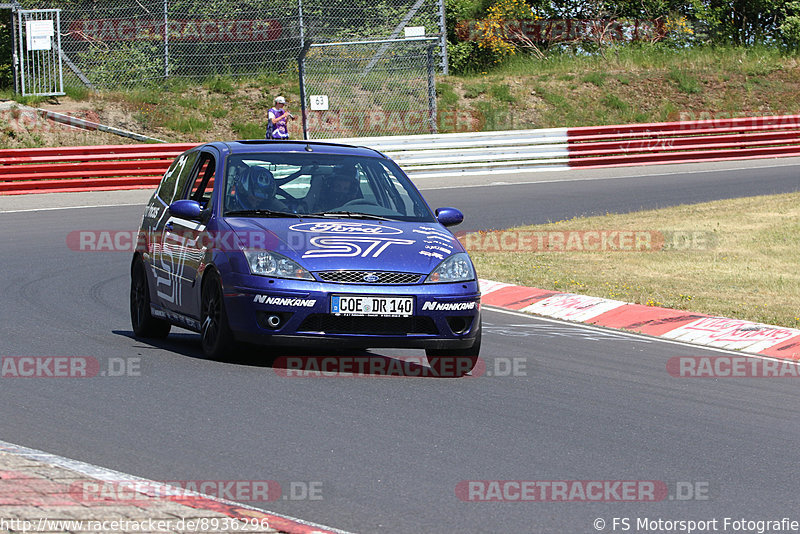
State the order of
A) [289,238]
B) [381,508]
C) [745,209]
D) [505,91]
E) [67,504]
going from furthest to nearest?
[505,91], [745,209], [289,238], [381,508], [67,504]

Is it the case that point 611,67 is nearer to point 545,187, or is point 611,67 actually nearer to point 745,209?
point 545,187

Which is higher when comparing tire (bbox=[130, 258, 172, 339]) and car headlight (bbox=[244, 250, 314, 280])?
car headlight (bbox=[244, 250, 314, 280])

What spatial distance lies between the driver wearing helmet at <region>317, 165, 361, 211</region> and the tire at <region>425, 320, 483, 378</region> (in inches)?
48.8

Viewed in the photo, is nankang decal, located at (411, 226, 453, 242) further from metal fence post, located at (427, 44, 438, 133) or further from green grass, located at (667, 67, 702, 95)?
green grass, located at (667, 67, 702, 95)

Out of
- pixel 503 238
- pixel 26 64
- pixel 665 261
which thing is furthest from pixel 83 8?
pixel 665 261

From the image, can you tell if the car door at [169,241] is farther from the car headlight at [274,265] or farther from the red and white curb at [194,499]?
the red and white curb at [194,499]

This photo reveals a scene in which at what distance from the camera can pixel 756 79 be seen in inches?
1585

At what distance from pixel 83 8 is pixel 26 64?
210 centimetres

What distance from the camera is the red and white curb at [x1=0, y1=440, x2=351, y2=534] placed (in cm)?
478

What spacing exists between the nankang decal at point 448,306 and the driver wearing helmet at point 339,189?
1.25 meters

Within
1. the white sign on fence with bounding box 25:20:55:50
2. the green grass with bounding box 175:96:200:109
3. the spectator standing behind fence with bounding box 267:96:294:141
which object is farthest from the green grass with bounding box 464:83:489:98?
the white sign on fence with bounding box 25:20:55:50

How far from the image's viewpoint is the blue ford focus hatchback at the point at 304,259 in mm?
7824

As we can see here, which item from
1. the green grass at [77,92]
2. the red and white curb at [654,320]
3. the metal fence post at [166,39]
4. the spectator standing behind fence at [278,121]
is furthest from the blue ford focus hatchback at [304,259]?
the green grass at [77,92]

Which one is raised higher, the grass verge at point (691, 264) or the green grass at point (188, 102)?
the green grass at point (188, 102)
